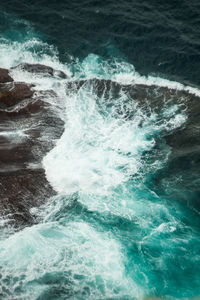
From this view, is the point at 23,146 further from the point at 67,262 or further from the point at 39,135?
the point at 67,262

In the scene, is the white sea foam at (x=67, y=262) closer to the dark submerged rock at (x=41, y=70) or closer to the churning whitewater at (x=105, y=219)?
the churning whitewater at (x=105, y=219)

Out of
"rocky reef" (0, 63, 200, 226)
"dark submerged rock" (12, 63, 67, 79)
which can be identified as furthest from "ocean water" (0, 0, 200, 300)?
"dark submerged rock" (12, 63, 67, 79)

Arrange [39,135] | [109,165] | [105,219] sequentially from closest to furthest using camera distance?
[105,219] → [109,165] → [39,135]

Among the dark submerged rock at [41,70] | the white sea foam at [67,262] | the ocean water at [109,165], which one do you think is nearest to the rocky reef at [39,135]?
the dark submerged rock at [41,70]

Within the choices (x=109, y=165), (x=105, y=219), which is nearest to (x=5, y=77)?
(x=109, y=165)

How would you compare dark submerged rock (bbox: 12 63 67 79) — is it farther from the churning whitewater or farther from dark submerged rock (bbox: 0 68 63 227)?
dark submerged rock (bbox: 0 68 63 227)

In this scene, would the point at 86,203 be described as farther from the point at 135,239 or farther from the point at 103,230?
the point at 135,239

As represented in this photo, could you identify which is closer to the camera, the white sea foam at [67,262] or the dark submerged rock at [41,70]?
the white sea foam at [67,262]
